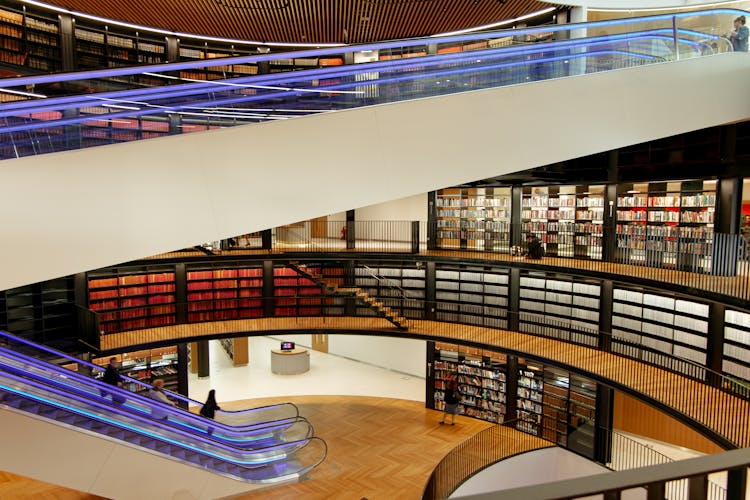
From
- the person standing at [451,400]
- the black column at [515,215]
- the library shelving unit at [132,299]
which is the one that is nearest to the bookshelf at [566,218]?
the black column at [515,215]

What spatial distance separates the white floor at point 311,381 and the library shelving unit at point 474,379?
3.48 ft

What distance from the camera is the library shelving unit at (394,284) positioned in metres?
14.1

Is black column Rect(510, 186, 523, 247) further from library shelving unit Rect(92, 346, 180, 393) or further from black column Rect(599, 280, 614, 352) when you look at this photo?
library shelving unit Rect(92, 346, 180, 393)

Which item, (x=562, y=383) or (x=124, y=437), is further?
(x=562, y=383)

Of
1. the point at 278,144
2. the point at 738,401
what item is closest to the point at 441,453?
the point at 738,401

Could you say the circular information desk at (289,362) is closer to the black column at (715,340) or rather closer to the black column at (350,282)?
the black column at (350,282)

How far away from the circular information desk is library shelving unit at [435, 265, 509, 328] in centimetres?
435

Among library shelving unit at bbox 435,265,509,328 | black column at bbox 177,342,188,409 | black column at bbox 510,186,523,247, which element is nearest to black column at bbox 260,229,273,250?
black column at bbox 177,342,188,409

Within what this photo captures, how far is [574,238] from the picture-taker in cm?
1212

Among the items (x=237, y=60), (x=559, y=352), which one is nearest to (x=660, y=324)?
(x=559, y=352)

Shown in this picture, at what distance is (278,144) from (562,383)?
32.5 feet

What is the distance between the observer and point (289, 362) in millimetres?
15578

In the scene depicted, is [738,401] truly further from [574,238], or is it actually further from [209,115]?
[209,115]

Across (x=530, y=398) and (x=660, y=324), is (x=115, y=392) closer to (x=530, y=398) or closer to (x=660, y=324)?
(x=530, y=398)
